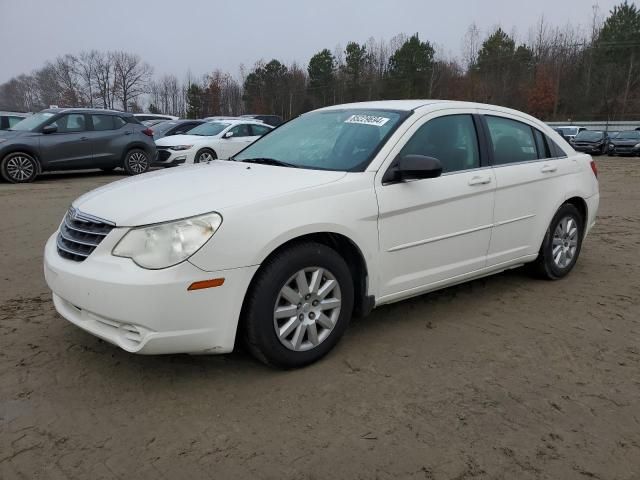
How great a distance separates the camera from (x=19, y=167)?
11922 mm

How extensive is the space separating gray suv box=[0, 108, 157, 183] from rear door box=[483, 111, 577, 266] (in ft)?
34.6

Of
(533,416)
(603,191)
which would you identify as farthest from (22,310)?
(603,191)

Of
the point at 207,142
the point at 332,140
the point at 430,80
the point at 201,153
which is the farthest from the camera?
the point at 430,80

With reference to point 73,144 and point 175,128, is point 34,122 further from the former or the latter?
point 175,128

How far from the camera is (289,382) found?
3227mm

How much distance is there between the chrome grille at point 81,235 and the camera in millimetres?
3096

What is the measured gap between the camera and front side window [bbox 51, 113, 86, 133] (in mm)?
12391

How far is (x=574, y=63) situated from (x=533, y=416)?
210ft

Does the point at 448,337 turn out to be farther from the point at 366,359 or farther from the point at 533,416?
the point at 533,416

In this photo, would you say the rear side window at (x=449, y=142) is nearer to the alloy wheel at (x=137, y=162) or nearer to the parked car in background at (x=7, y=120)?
the alloy wheel at (x=137, y=162)

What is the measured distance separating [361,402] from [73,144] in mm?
11439

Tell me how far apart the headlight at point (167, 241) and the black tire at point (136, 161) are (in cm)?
1113

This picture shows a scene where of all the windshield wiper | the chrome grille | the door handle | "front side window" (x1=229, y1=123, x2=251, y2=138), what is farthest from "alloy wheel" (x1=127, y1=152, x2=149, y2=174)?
the door handle

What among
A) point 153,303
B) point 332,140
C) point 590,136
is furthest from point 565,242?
point 590,136
